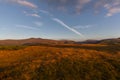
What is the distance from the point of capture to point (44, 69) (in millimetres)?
29078

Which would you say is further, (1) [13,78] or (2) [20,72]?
(2) [20,72]

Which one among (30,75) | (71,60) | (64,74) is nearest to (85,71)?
(64,74)

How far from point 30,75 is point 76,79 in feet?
26.3

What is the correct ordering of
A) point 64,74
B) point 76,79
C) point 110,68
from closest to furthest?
point 76,79 → point 64,74 → point 110,68

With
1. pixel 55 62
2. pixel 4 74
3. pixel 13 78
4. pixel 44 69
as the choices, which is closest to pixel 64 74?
pixel 44 69

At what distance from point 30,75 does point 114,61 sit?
58.7 feet

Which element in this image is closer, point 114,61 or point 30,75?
point 30,75

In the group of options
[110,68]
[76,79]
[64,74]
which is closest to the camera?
[76,79]

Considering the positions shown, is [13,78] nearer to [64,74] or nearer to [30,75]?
[30,75]

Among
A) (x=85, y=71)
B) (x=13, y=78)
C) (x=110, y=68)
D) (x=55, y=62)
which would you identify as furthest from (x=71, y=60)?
(x=13, y=78)

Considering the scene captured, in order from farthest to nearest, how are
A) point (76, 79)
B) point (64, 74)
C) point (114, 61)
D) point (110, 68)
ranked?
point (114, 61) < point (110, 68) < point (64, 74) < point (76, 79)

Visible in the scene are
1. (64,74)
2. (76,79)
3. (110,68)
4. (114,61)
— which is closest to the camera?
(76,79)

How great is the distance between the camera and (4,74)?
90.7 ft

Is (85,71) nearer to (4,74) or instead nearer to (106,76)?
(106,76)
